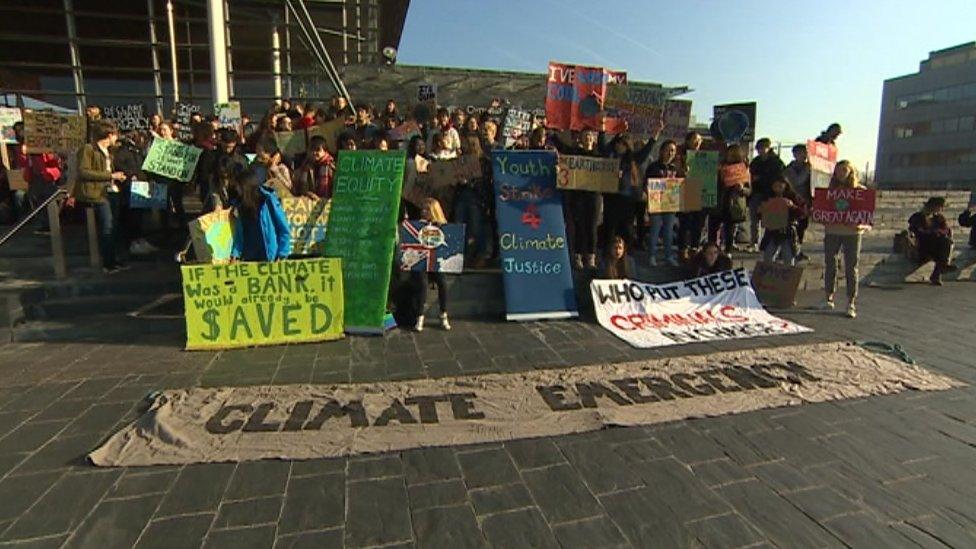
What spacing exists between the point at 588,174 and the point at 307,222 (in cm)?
361

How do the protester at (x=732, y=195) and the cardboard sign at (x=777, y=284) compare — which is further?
the protester at (x=732, y=195)

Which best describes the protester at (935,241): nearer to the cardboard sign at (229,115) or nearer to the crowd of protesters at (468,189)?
the crowd of protesters at (468,189)

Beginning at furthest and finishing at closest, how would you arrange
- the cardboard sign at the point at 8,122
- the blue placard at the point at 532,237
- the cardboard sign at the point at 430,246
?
the cardboard sign at the point at 8,122
the blue placard at the point at 532,237
the cardboard sign at the point at 430,246

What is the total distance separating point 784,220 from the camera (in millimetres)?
7145

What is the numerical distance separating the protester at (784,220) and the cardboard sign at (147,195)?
8630 mm

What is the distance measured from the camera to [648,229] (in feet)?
26.0

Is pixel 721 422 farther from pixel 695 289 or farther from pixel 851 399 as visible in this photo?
pixel 695 289

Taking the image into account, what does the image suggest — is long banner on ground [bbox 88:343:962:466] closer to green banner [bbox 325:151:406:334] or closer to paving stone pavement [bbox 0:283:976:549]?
paving stone pavement [bbox 0:283:976:549]

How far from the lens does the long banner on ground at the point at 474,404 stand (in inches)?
129

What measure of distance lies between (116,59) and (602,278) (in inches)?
695

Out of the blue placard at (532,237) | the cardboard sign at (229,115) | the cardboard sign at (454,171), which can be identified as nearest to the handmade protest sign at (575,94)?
the blue placard at (532,237)

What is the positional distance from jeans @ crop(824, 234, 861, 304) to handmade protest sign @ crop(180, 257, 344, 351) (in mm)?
6240

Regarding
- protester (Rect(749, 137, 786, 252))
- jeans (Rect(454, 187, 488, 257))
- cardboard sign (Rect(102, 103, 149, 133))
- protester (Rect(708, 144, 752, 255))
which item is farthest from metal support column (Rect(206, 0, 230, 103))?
protester (Rect(749, 137, 786, 252))

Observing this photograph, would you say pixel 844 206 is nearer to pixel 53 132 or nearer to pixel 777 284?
pixel 777 284
